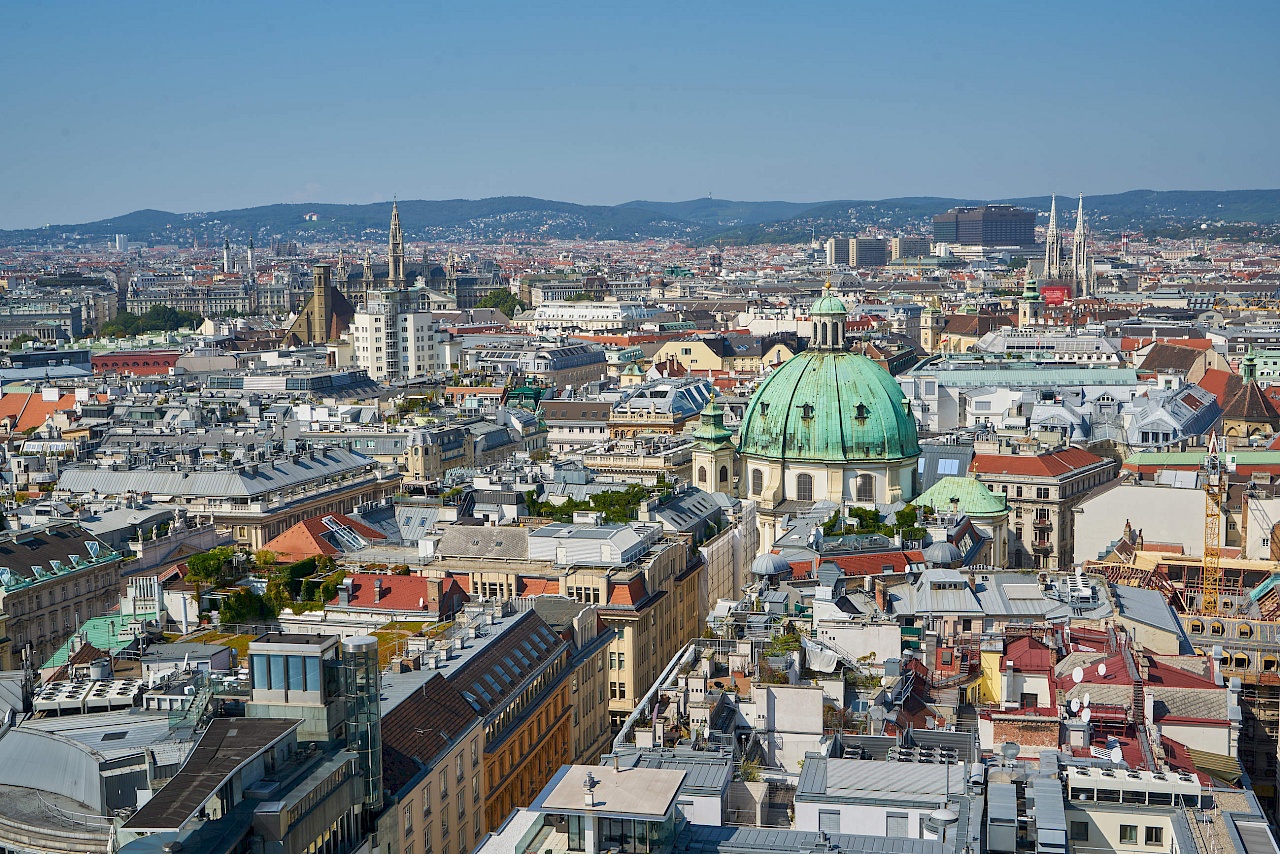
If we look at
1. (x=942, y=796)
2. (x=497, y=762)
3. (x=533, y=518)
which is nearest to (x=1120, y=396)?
(x=533, y=518)

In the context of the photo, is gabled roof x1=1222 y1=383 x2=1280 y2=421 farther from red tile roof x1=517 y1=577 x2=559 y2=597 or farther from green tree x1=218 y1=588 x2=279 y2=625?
green tree x1=218 y1=588 x2=279 y2=625

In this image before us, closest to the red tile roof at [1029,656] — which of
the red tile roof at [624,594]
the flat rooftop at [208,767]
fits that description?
the red tile roof at [624,594]

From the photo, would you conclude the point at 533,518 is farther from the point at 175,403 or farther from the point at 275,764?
the point at 175,403

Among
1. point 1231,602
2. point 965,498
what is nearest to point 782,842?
point 1231,602

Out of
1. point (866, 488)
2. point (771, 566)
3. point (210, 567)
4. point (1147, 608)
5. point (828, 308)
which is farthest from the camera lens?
point (828, 308)

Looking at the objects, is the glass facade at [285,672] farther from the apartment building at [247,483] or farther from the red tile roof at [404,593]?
the apartment building at [247,483]

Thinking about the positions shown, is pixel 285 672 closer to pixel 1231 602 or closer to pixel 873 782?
pixel 873 782

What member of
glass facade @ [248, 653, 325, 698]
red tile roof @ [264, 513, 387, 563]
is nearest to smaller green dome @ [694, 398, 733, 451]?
red tile roof @ [264, 513, 387, 563]
